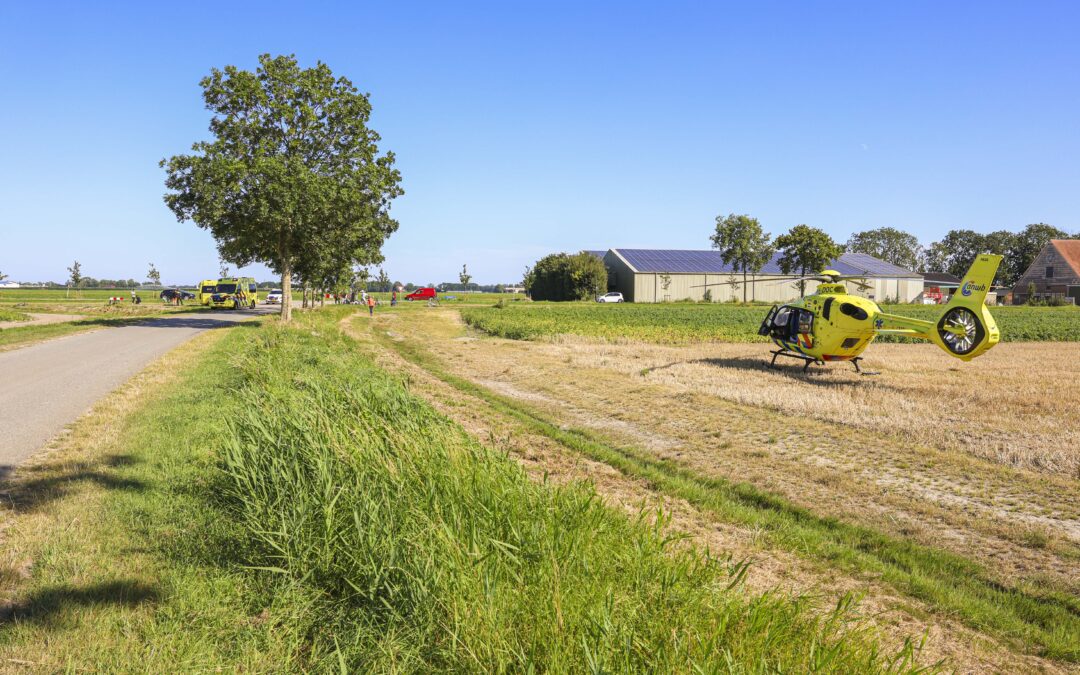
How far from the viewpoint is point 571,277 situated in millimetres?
81000

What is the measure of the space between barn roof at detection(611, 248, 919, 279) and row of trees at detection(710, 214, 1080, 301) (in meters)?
2.66

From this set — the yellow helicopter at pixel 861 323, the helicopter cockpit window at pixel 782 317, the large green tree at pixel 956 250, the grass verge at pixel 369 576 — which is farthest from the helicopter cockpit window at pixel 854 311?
the large green tree at pixel 956 250

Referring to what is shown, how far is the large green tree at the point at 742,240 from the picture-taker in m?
77.9

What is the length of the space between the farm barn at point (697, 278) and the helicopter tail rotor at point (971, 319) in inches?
2463

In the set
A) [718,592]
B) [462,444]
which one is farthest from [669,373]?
[718,592]

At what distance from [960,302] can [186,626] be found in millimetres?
16179

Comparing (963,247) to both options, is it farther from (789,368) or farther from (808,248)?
(789,368)

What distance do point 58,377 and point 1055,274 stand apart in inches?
3757

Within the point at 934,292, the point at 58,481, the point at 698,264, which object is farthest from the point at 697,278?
the point at 58,481

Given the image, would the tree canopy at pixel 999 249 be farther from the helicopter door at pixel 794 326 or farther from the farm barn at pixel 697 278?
the helicopter door at pixel 794 326

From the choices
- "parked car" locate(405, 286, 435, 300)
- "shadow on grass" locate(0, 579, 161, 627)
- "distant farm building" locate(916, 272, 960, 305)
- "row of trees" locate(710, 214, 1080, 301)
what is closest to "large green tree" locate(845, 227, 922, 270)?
"row of trees" locate(710, 214, 1080, 301)

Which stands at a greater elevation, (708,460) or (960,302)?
(960,302)

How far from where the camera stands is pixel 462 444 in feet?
18.7

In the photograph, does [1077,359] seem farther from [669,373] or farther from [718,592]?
[718,592]
